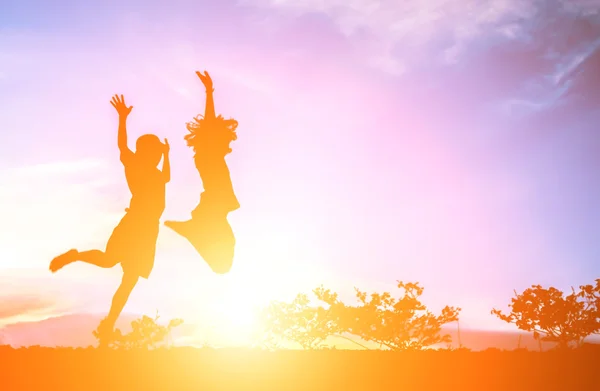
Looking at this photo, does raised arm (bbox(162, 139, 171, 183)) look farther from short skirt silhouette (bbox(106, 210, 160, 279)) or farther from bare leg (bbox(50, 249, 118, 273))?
bare leg (bbox(50, 249, 118, 273))

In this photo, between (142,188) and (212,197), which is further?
(212,197)

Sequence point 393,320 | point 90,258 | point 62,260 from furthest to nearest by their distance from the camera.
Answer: point 393,320 → point 90,258 → point 62,260

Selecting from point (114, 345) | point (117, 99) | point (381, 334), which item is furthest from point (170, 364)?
point (381, 334)

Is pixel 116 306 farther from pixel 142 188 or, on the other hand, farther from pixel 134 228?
pixel 142 188

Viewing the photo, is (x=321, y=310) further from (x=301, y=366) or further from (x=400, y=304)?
(x=301, y=366)

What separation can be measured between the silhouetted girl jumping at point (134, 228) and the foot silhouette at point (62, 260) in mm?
22

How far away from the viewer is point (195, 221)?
28.6ft

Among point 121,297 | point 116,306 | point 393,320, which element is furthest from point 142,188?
point 393,320

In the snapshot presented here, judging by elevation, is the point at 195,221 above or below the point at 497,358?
above

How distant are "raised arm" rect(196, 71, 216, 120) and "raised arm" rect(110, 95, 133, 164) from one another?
4.04 feet

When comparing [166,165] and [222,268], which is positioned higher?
[166,165]

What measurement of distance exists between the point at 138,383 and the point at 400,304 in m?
28.2

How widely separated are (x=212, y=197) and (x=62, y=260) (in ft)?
8.02

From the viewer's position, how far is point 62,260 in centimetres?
802
